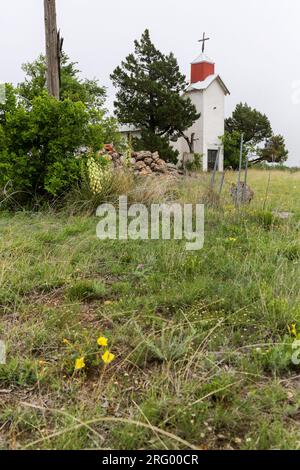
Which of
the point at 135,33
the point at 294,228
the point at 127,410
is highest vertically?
the point at 135,33

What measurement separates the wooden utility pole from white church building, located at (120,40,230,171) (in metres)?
16.7

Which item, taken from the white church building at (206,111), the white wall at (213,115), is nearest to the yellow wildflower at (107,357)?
the white church building at (206,111)

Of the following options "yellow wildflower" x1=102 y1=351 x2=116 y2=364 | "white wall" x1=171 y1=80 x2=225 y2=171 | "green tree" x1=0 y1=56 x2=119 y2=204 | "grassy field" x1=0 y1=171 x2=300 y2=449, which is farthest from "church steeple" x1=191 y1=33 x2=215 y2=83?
"yellow wildflower" x1=102 y1=351 x2=116 y2=364

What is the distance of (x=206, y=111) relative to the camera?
24.4m

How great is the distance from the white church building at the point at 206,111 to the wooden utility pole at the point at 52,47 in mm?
16701

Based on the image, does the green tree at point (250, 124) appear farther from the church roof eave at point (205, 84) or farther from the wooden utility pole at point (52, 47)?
the wooden utility pole at point (52, 47)

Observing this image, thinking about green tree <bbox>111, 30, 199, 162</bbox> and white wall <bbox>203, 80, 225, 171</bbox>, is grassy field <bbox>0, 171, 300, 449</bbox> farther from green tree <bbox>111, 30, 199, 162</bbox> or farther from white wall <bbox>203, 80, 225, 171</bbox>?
white wall <bbox>203, 80, 225, 171</bbox>

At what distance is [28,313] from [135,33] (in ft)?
75.1

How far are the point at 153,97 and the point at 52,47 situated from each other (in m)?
15.0

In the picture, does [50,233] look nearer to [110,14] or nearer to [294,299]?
A: [294,299]

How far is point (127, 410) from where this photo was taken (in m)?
1.61

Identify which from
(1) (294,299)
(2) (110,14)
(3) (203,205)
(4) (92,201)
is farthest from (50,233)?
(2) (110,14)

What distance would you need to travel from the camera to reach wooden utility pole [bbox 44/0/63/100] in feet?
21.8

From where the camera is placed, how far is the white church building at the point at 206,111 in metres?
24.2
